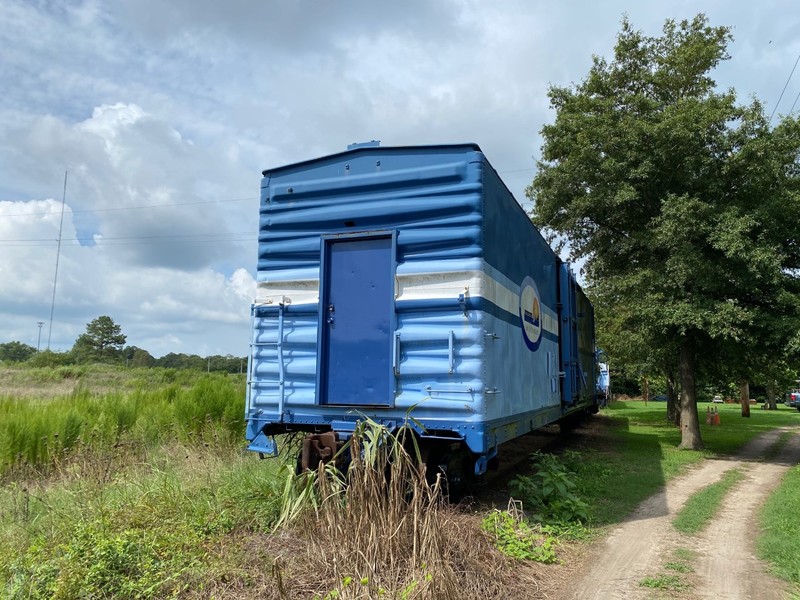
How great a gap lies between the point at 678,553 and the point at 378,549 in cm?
333

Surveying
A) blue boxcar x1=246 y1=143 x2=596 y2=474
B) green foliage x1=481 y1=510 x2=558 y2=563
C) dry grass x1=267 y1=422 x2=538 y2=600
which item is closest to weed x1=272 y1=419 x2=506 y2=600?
dry grass x1=267 y1=422 x2=538 y2=600

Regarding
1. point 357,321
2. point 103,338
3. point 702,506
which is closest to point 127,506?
point 357,321

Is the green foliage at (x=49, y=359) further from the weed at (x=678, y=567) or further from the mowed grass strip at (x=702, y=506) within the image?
the weed at (x=678, y=567)

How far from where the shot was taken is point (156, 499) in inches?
211

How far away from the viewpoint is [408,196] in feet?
20.5

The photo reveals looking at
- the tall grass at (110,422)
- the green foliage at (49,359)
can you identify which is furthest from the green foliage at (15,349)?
the tall grass at (110,422)

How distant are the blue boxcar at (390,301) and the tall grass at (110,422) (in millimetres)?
3531

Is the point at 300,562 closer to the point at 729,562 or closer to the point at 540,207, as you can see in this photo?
the point at 729,562

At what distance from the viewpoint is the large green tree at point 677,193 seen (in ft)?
39.8

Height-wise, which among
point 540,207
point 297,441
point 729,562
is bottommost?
point 729,562

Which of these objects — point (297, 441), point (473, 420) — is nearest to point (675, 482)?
point (473, 420)

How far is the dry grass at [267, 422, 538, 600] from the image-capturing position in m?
3.75

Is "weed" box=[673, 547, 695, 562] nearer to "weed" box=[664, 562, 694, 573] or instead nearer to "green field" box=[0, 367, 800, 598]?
"weed" box=[664, 562, 694, 573]

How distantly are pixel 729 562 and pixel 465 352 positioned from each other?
3.07 meters
